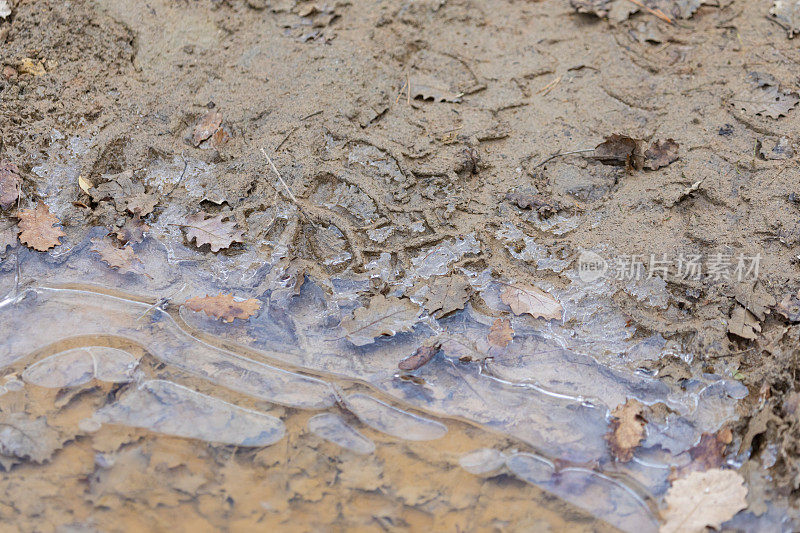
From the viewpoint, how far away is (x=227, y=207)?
344 centimetres

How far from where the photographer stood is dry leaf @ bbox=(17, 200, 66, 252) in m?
3.29

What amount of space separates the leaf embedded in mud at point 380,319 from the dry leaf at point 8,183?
2024mm

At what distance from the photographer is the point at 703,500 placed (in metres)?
2.35

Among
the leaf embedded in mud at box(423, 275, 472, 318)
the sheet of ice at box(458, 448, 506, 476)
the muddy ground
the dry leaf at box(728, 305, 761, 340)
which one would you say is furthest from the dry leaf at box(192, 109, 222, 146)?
the dry leaf at box(728, 305, 761, 340)

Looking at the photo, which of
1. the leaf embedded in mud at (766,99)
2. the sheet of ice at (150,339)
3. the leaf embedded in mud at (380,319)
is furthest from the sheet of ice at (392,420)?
the leaf embedded in mud at (766,99)

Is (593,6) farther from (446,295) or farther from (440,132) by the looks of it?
(446,295)

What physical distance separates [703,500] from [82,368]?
270cm

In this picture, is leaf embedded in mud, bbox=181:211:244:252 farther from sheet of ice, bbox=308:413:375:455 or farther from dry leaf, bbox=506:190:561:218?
dry leaf, bbox=506:190:561:218

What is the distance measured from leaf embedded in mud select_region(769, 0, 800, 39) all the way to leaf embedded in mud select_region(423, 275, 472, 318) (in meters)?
2.88

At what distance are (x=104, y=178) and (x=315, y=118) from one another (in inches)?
49.5

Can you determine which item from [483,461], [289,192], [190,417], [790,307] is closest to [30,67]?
[289,192]

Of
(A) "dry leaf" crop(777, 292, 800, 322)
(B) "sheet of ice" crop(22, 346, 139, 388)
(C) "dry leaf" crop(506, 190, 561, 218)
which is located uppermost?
(C) "dry leaf" crop(506, 190, 561, 218)

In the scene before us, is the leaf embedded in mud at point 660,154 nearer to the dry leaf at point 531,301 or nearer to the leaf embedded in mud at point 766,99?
the leaf embedded in mud at point 766,99

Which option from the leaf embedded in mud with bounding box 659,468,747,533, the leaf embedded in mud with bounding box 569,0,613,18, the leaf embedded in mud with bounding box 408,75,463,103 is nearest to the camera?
the leaf embedded in mud with bounding box 659,468,747,533
